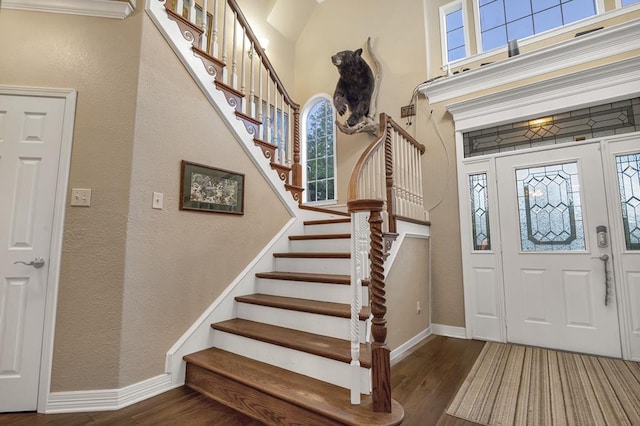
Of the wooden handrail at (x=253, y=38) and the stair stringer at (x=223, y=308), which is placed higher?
the wooden handrail at (x=253, y=38)

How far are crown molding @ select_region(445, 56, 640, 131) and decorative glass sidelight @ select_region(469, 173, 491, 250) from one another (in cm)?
62

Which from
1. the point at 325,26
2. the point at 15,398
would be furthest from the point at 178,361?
the point at 325,26

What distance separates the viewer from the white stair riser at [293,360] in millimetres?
1817

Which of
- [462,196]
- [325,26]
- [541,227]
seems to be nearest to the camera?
[541,227]

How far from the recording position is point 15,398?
193cm

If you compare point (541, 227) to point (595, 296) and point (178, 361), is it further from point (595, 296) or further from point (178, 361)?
point (178, 361)

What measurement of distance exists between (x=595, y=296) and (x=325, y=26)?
519 centimetres

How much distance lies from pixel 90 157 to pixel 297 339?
6.19 feet

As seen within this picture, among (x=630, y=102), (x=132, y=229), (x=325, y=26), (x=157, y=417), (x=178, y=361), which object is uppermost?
(x=325, y=26)

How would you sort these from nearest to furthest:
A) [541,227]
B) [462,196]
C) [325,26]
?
[541,227]
[462,196]
[325,26]

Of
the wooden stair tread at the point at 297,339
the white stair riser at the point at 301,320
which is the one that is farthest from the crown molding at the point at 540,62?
the wooden stair tread at the point at 297,339

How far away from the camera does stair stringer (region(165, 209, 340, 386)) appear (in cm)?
228

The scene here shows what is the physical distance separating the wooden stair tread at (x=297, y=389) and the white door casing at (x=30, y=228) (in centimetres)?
92

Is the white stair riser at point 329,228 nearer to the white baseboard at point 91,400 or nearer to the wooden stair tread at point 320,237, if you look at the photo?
the wooden stair tread at point 320,237
